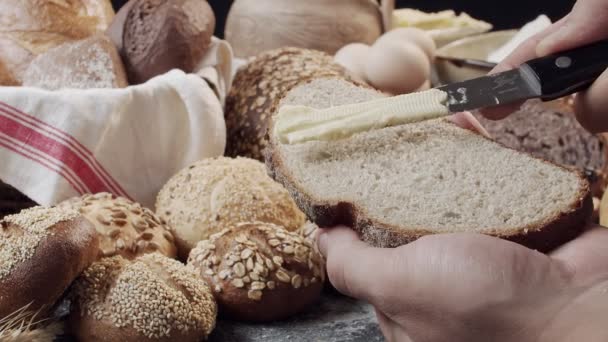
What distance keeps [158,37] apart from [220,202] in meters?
0.57

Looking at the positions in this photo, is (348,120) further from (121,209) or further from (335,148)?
(121,209)

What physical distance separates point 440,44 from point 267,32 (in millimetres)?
778

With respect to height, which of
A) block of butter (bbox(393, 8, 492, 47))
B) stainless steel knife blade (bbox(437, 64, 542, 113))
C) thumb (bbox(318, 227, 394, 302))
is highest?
stainless steel knife blade (bbox(437, 64, 542, 113))

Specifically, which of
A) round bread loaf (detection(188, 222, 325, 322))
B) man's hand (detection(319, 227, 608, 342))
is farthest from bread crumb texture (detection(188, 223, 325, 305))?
man's hand (detection(319, 227, 608, 342))

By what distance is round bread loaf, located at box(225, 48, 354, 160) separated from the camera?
6.53ft

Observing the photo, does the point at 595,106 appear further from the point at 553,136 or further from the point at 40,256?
the point at 40,256

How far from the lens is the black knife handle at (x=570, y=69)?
47.2 inches

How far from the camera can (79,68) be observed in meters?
1.81

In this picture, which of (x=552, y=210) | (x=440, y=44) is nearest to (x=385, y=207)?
(x=552, y=210)

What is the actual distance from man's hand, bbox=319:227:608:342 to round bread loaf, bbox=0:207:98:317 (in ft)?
1.81

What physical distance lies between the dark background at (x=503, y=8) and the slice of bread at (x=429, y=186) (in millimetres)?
3237

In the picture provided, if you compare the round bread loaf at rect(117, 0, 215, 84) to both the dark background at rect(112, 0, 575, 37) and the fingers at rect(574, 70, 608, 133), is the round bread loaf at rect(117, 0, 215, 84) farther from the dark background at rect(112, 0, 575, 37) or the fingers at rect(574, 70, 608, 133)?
the dark background at rect(112, 0, 575, 37)

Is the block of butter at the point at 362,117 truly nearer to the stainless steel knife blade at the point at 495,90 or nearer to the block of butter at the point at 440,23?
the stainless steel knife blade at the point at 495,90

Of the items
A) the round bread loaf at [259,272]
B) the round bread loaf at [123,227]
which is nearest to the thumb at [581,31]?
the round bread loaf at [259,272]
